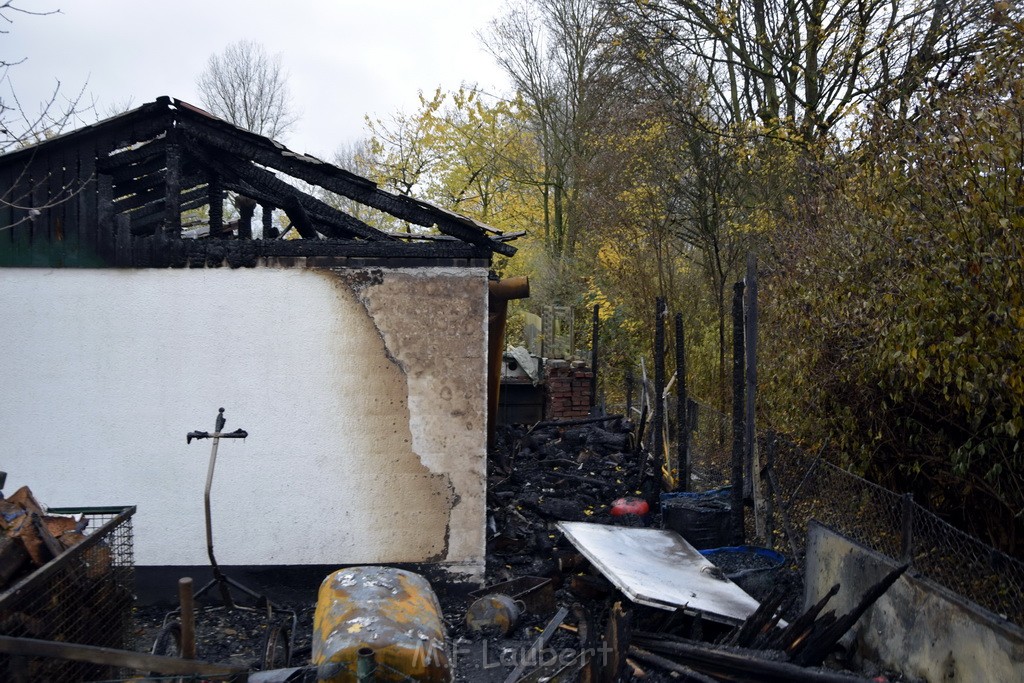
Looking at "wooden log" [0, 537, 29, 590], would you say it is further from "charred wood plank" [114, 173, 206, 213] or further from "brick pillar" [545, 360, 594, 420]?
"brick pillar" [545, 360, 594, 420]

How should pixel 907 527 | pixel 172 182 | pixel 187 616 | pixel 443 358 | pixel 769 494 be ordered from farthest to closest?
pixel 769 494 < pixel 443 358 < pixel 172 182 < pixel 907 527 < pixel 187 616

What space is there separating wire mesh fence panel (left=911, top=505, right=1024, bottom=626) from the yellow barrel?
10.3 feet

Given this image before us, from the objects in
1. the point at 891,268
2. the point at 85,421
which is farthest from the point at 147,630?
the point at 891,268

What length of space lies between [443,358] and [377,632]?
10.1ft

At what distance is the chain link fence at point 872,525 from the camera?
505 centimetres

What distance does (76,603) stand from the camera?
4500 millimetres

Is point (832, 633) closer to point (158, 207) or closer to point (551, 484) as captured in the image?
point (551, 484)

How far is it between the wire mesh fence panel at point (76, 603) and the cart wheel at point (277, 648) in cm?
88

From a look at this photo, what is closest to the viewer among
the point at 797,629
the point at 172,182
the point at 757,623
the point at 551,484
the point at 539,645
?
the point at 797,629

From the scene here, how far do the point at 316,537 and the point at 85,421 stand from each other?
7.53ft

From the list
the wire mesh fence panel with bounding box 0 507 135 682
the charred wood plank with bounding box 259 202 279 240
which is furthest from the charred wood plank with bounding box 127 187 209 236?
the wire mesh fence panel with bounding box 0 507 135 682

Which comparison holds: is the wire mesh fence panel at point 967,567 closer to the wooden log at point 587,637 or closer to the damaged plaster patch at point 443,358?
the wooden log at point 587,637

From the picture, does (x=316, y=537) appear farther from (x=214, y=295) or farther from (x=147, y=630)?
(x=214, y=295)

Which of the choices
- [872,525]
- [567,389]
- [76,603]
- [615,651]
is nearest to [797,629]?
[615,651]
